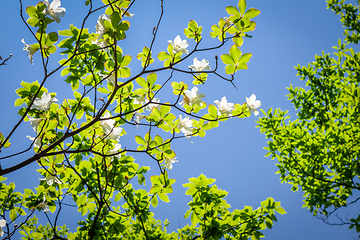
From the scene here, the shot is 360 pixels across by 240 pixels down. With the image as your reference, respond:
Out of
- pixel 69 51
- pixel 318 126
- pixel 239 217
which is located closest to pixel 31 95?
pixel 69 51

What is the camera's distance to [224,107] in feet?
4.50

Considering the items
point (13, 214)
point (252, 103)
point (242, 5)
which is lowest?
point (252, 103)

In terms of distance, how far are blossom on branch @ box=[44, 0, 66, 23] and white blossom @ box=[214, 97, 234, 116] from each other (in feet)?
3.40

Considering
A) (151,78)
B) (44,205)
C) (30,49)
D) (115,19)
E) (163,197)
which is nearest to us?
(115,19)

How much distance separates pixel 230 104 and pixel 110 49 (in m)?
0.82

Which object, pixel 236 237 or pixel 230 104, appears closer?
pixel 230 104

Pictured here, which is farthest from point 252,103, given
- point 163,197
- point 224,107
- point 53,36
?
point 53,36

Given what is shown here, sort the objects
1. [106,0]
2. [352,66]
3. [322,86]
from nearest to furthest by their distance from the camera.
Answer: [106,0]
[352,66]
[322,86]

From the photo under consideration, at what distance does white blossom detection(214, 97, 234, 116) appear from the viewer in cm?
136

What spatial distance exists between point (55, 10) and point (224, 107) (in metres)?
1.13

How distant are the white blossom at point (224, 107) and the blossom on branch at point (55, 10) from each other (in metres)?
1.04

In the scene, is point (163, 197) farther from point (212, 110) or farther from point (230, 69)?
point (230, 69)

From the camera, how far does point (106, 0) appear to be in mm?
1191

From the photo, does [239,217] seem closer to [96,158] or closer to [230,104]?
[230,104]
